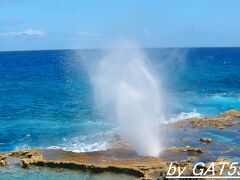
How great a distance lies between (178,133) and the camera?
2133 inches

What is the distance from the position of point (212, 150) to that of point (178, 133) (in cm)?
865

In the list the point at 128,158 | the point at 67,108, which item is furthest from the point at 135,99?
the point at 67,108

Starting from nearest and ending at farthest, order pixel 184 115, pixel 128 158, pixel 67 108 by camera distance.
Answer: pixel 128 158, pixel 184 115, pixel 67 108

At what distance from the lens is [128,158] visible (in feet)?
142

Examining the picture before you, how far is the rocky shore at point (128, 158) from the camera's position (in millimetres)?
39344

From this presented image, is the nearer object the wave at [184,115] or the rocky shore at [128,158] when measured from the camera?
the rocky shore at [128,158]

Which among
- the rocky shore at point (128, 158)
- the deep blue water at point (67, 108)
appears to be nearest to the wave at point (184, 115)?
the deep blue water at point (67, 108)

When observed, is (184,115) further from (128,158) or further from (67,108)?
(128,158)

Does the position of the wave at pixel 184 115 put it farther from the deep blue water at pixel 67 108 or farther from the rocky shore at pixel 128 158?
the rocky shore at pixel 128 158

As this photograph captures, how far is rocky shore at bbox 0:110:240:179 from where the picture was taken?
39.3m

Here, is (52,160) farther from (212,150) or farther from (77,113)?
(77,113)

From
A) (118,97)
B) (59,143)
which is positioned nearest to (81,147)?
(59,143)

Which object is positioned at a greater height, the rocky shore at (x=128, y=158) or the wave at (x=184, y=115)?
the wave at (x=184, y=115)

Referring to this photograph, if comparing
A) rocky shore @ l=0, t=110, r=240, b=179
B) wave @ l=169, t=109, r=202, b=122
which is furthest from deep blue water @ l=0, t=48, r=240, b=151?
rocky shore @ l=0, t=110, r=240, b=179
